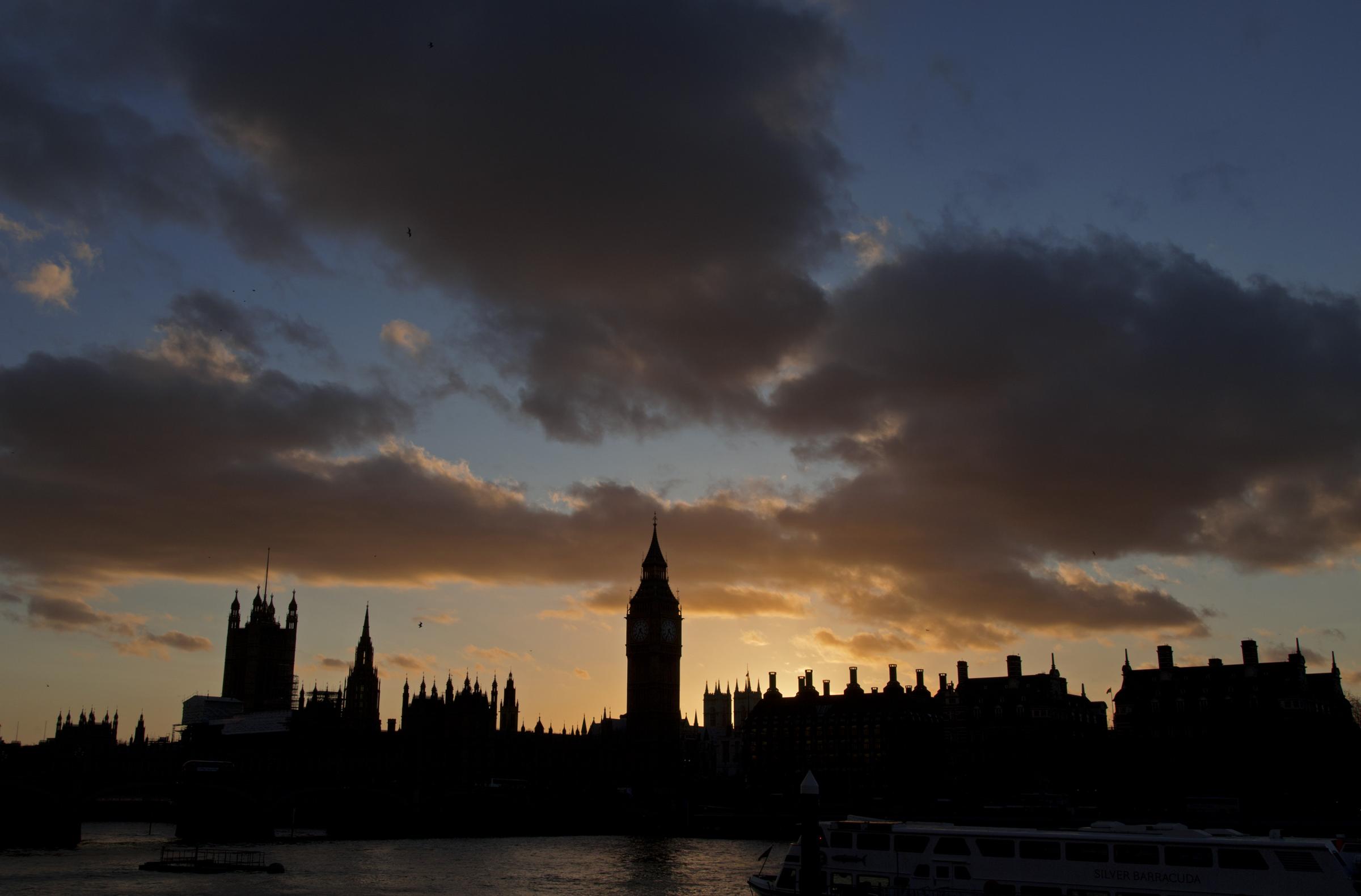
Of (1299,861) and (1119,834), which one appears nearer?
(1299,861)

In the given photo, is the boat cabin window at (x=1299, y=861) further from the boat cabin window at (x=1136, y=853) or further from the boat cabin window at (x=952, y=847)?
the boat cabin window at (x=952, y=847)

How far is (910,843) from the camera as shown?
159 feet

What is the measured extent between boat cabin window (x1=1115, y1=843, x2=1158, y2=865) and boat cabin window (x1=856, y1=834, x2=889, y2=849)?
9.21m

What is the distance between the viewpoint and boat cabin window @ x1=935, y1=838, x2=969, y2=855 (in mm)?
47219

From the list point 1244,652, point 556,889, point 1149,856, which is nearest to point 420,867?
point 556,889

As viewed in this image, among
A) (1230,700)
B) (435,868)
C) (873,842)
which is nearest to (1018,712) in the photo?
(1230,700)

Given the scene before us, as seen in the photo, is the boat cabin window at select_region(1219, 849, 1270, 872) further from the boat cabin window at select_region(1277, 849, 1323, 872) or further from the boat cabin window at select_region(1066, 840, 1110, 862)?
the boat cabin window at select_region(1066, 840, 1110, 862)

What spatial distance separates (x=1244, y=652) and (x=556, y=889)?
7249 cm

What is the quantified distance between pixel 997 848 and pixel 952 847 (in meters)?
1.83

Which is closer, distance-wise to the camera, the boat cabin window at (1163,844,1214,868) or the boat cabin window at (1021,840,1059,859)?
the boat cabin window at (1163,844,1214,868)

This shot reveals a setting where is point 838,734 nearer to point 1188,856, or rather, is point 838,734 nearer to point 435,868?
point 435,868

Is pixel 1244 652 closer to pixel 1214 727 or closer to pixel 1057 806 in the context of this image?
pixel 1214 727

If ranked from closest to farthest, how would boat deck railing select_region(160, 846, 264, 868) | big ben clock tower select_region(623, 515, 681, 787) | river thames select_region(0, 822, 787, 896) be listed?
river thames select_region(0, 822, 787, 896) < boat deck railing select_region(160, 846, 264, 868) < big ben clock tower select_region(623, 515, 681, 787)

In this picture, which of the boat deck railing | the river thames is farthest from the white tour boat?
the boat deck railing
